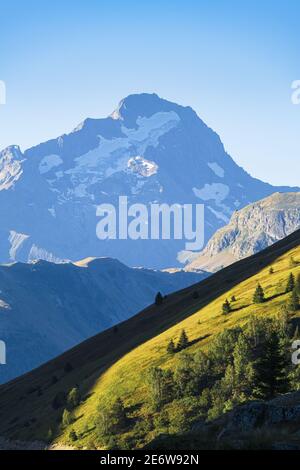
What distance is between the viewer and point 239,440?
24.8 meters

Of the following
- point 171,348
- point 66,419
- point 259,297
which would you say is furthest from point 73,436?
point 259,297

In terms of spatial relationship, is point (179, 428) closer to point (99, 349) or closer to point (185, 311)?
point (185, 311)

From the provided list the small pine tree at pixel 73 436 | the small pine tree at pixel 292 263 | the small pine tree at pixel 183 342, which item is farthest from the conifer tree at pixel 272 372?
the small pine tree at pixel 292 263

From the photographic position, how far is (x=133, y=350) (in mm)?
130625

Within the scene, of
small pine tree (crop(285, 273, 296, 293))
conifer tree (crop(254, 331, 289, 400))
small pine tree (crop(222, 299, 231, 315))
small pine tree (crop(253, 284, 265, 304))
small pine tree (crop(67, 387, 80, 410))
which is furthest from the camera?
small pine tree (crop(222, 299, 231, 315))

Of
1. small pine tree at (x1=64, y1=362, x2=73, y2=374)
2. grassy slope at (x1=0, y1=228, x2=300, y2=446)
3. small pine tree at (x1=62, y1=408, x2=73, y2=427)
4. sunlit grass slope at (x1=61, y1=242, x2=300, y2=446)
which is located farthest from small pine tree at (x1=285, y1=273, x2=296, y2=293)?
small pine tree at (x1=64, y1=362, x2=73, y2=374)

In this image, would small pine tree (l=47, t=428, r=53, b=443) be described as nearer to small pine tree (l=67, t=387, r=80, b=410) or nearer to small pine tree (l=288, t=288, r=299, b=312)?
small pine tree (l=67, t=387, r=80, b=410)

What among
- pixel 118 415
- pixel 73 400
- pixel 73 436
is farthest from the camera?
pixel 73 400

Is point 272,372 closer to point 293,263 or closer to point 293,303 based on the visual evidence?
point 293,303

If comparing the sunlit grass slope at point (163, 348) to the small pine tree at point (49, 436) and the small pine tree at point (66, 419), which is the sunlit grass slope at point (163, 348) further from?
the small pine tree at point (49, 436)

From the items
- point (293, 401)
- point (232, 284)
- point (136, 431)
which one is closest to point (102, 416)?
point (136, 431)

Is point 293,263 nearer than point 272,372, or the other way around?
point 272,372

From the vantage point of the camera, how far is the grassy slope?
107 metres
